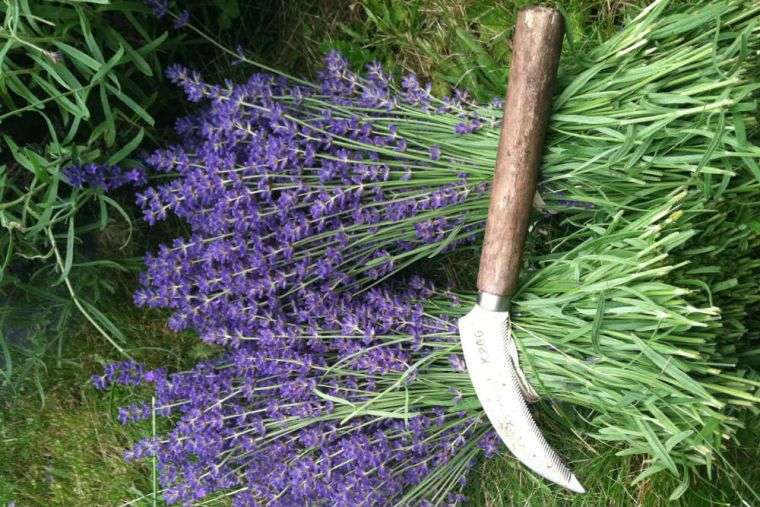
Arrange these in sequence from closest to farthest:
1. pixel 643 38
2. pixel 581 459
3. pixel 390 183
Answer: pixel 643 38
pixel 390 183
pixel 581 459

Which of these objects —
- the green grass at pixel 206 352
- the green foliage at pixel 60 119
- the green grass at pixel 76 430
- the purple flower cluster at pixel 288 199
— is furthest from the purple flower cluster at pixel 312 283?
the green grass at pixel 76 430

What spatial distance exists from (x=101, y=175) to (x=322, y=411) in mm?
599

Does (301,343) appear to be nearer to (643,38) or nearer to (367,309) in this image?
(367,309)

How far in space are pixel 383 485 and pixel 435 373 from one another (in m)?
0.24

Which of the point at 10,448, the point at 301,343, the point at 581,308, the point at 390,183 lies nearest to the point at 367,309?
the point at 301,343

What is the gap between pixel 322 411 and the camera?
1282mm

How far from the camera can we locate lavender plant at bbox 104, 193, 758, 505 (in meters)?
1.08

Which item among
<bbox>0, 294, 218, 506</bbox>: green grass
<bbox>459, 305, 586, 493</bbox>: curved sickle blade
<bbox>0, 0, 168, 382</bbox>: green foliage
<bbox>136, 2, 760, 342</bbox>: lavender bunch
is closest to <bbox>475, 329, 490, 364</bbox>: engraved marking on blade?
<bbox>459, 305, 586, 493</bbox>: curved sickle blade

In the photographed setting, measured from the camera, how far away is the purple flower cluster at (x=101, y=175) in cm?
122

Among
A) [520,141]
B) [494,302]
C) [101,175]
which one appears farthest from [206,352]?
[520,141]

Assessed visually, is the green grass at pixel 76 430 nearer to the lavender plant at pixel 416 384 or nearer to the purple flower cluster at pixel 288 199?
the lavender plant at pixel 416 384

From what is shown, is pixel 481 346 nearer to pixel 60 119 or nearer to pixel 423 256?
pixel 423 256

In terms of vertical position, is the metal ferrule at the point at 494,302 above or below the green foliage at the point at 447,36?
below

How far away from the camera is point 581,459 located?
1.48m
